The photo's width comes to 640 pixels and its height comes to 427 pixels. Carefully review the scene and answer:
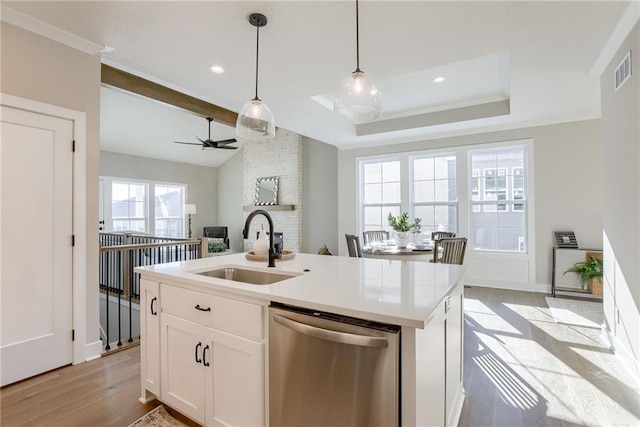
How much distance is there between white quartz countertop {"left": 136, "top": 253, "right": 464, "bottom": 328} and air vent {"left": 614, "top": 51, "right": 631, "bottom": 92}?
208 centimetres

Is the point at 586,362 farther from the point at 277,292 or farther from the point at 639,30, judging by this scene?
the point at 277,292

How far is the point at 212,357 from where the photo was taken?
1619 mm

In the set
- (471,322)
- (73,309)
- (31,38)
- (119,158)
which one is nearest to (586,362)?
(471,322)

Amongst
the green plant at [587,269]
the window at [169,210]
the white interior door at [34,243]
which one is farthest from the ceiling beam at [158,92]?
the green plant at [587,269]

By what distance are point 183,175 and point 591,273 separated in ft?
31.4

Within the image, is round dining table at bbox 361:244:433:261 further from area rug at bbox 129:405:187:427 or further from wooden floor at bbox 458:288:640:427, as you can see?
area rug at bbox 129:405:187:427

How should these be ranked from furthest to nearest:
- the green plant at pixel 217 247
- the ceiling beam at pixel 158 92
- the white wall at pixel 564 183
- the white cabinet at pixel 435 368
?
1. the green plant at pixel 217 247
2. the white wall at pixel 564 183
3. the ceiling beam at pixel 158 92
4. the white cabinet at pixel 435 368

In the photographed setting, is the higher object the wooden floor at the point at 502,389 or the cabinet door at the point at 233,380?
the cabinet door at the point at 233,380

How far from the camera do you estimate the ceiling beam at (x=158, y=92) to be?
4.09 m

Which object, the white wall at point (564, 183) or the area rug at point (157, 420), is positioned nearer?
the area rug at point (157, 420)

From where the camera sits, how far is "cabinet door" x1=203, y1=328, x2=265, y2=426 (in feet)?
4.80

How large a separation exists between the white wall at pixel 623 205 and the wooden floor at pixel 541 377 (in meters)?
0.28

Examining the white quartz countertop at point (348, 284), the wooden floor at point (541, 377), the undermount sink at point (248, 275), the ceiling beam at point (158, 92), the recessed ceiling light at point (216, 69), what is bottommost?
the wooden floor at point (541, 377)

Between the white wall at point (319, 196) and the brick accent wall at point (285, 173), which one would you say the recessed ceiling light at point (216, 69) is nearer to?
the white wall at point (319, 196)
